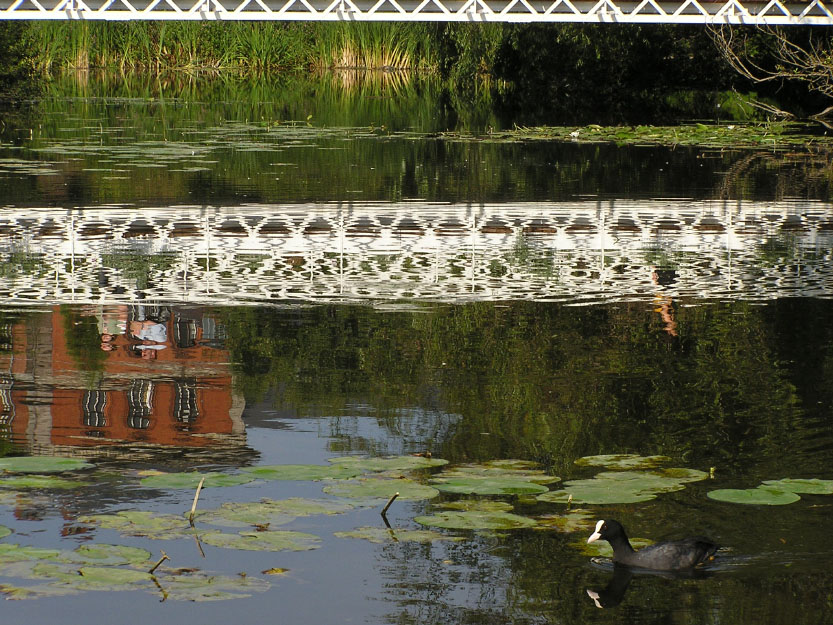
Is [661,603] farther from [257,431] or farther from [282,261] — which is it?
[282,261]

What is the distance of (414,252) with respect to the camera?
51.2 ft

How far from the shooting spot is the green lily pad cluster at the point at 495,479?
→ 680cm

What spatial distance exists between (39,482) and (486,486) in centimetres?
211

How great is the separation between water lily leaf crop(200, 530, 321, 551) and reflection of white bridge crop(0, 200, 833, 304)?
640 centimetres

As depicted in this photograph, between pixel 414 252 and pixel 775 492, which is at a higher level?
pixel 414 252

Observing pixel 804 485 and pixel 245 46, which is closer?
pixel 804 485

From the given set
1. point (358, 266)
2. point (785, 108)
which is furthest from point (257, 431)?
point (785, 108)

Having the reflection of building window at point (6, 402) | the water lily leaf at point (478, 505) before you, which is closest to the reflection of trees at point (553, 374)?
the water lily leaf at point (478, 505)

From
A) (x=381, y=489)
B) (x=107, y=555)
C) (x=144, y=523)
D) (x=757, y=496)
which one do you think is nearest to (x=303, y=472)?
(x=381, y=489)

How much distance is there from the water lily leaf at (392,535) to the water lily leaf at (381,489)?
320 mm

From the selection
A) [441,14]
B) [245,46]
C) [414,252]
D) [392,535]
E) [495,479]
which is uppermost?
[245,46]

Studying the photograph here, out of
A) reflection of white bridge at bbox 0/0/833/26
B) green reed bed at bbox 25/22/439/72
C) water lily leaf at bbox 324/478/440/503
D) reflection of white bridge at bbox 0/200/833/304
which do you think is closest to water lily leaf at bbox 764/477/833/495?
water lily leaf at bbox 324/478/440/503

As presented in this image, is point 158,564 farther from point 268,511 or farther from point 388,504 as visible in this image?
point 388,504

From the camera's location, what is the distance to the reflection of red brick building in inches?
316
